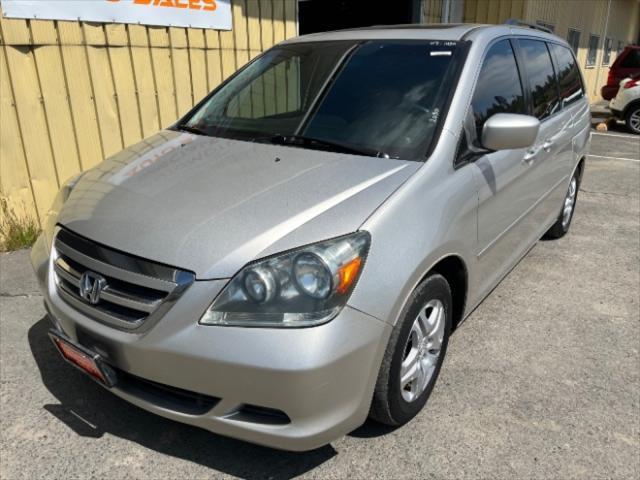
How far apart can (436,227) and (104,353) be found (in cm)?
143

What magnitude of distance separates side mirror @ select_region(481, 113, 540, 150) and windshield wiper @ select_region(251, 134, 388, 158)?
55 cm

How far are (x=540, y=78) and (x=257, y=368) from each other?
305 cm

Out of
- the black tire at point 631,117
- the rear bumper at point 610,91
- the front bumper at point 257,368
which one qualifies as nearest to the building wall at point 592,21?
the rear bumper at point 610,91

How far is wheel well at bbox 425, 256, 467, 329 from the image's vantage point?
2488 millimetres

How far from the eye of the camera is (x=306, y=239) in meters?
1.92

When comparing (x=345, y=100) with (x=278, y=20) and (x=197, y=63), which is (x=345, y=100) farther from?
(x=278, y=20)

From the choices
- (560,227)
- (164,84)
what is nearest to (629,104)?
(560,227)

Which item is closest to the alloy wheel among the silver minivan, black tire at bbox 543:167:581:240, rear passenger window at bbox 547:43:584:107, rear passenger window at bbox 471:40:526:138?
the silver minivan

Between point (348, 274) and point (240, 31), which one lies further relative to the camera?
point (240, 31)

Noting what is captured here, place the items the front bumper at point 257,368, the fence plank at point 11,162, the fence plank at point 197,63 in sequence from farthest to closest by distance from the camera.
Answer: the fence plank at point 197,63 → the fence plank at point 11,162 → the front bumper at point 257,368

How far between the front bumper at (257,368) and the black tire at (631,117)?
40.8 ft

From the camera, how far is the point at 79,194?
2.55m

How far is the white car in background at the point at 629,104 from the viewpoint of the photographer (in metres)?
11.7

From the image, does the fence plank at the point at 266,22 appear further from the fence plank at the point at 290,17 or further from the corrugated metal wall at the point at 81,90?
the corrugated metal wall at the point at 81,90
